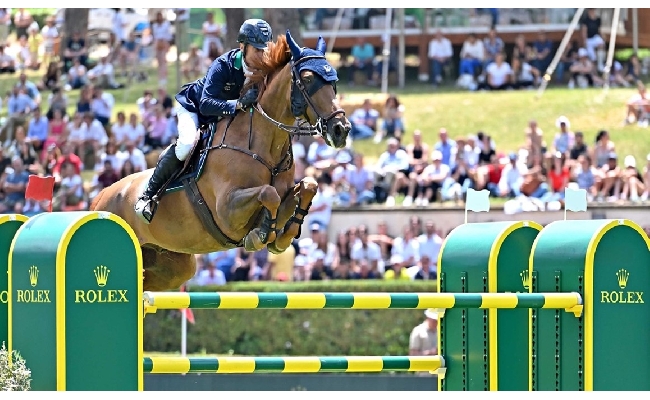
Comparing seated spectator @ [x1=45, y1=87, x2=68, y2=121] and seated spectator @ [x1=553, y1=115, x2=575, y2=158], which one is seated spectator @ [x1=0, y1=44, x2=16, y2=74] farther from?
seated spectator @ [x1=553, y1=115, x2=575, y2=158]

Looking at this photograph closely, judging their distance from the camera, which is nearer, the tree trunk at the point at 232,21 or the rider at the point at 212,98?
the rider at the point at 212,98

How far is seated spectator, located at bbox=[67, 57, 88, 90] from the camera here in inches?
896

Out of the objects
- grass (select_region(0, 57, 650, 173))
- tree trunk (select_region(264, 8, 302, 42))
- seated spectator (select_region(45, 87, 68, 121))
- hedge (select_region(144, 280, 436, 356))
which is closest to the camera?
hedge (select_region(144, 280, 436, 356))

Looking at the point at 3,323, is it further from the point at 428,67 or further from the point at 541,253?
the point at 428,67

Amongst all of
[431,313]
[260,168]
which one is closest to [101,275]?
[260,168]

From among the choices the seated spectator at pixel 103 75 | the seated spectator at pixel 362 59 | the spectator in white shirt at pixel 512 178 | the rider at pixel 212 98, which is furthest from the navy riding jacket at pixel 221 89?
the seated spectator at pixel 362 59

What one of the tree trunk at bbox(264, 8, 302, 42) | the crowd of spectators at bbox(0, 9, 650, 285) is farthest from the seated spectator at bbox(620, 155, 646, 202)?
the tree trunk at bbox(264, 8, 302, 42)

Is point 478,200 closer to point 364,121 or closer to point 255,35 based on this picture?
point 255,35

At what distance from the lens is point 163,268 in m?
9.43

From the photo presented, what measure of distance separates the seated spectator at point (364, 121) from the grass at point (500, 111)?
0.67ft

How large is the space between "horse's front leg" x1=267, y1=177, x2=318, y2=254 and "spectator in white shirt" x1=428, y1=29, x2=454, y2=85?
16.4 m

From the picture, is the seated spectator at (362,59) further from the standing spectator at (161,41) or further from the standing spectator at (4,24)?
A: the standing spectator at (4,24)

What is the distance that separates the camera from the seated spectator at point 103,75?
23391mm

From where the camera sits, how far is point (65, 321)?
6.72 m
